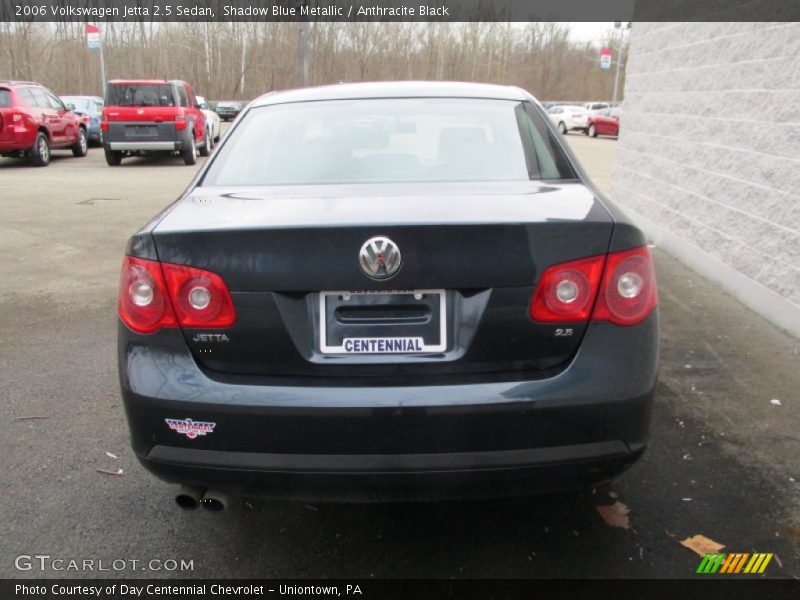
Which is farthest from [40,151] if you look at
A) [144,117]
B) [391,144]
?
[391,144]

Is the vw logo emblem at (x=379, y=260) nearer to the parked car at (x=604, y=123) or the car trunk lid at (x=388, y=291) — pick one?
the car trunk lid at (x=388, y=291)

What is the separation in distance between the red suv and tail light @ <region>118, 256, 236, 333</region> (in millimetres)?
15168

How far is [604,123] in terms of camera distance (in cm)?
3559

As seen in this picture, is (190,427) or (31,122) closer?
(190,427)

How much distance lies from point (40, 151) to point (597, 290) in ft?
56.3

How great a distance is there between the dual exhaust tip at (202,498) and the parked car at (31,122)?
15194mm

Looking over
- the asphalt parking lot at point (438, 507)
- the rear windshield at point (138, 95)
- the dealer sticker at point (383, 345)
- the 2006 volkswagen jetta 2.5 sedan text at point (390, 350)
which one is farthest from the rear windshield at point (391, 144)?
the rear windshield at point (138, 95)

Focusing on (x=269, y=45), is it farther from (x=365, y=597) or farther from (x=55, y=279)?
(x=365, y=597)

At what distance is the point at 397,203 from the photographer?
2260mm

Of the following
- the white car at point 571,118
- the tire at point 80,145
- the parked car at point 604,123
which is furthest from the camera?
the white car at point 571,118

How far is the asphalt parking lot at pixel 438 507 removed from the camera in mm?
2518

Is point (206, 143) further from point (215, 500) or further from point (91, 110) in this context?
point (215, 500)

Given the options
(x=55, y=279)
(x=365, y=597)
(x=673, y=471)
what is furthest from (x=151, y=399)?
(x=55, y=279)

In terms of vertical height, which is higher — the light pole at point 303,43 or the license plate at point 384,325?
the light pole at point 303,43
